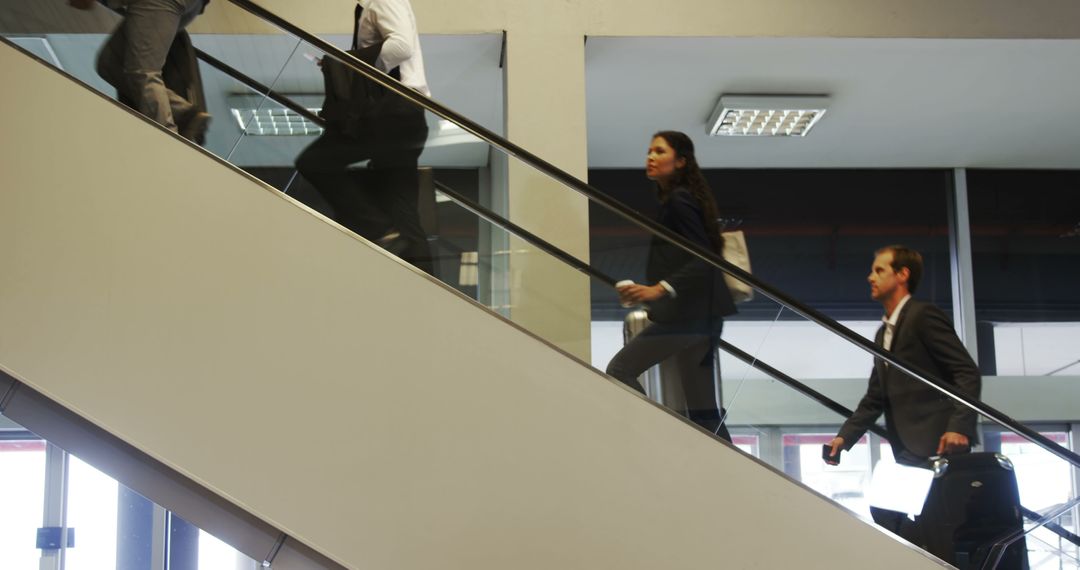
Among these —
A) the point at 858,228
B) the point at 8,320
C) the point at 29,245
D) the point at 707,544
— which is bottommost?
the point at 707,544

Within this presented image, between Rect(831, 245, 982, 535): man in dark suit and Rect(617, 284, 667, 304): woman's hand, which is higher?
Rect(617, 284, 667, 304): woman's hand

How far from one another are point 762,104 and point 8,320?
4786mm

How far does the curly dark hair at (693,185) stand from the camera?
3.95m

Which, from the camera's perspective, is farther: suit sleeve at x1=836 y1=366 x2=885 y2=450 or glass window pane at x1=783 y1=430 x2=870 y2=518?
suit sleeve at x1=836 y1=366 x2=885 y2=450

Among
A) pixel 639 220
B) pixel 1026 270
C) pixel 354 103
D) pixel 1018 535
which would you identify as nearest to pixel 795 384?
pixel 639 220

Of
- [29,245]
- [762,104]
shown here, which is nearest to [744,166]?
[762,104]

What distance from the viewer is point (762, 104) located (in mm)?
6688

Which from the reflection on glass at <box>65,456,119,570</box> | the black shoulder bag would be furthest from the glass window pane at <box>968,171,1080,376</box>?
the reflection on glass at <box>65,456,119,570</box>

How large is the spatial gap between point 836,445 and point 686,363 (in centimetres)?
68

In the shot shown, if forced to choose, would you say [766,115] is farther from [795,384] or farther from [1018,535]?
[1018,535]

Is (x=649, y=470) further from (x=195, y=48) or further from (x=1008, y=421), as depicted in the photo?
(x=195, y=48)

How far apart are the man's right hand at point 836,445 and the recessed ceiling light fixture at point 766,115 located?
336 centimetres

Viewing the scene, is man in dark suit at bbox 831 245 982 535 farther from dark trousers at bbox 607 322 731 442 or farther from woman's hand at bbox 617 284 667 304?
woman's hand at bbox 617 284 667 304

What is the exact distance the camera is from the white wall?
3.21 metres
